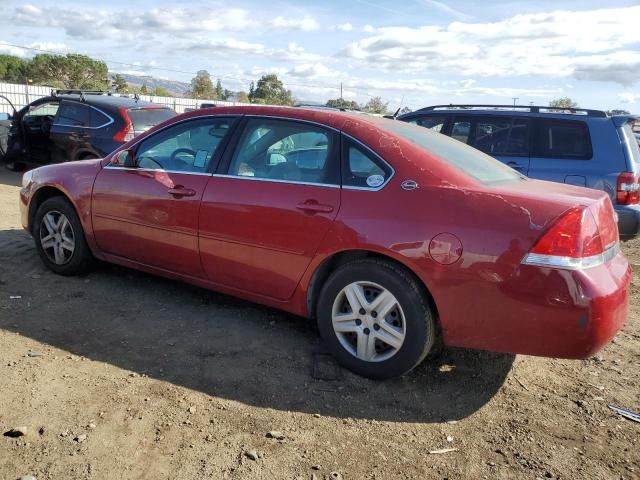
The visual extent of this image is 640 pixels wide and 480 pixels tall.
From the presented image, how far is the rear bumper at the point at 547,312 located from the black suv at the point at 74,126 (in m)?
7.43

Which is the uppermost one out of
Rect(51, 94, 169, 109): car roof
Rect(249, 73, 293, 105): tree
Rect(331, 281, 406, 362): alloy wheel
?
Rect(249, 73, 293, 105): tree

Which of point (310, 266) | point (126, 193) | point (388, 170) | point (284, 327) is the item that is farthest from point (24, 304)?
point (388, 170)

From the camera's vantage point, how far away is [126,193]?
15.0 ft

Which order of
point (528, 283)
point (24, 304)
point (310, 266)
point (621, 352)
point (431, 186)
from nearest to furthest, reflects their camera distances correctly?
1. point (528, 283)
2. point (431, 186)
3. point (310, 266)
4. point (621, 352)
5. point (24, 304)

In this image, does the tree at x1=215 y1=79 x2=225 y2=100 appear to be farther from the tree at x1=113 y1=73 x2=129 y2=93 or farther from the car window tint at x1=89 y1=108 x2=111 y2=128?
the car window tint at x1=89 y1=108 x2=111 y2=128

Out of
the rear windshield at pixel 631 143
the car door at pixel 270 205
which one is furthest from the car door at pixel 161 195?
the rear windshield at pixel 631 143

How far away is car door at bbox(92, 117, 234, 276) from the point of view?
4.20 m

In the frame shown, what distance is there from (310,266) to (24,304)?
238 cm

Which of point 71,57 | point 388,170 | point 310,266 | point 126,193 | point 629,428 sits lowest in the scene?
point 629,428

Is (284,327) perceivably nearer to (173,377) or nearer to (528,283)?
(173,377)

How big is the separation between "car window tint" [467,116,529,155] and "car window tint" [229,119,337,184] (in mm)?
3820

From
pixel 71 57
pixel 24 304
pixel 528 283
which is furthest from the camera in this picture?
pixel 71 57

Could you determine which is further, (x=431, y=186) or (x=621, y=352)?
(x=621, y=352)

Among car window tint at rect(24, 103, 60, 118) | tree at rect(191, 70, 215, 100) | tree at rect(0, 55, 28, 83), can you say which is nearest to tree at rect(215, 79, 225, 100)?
tree at rect(191, 70, 215, 100)
